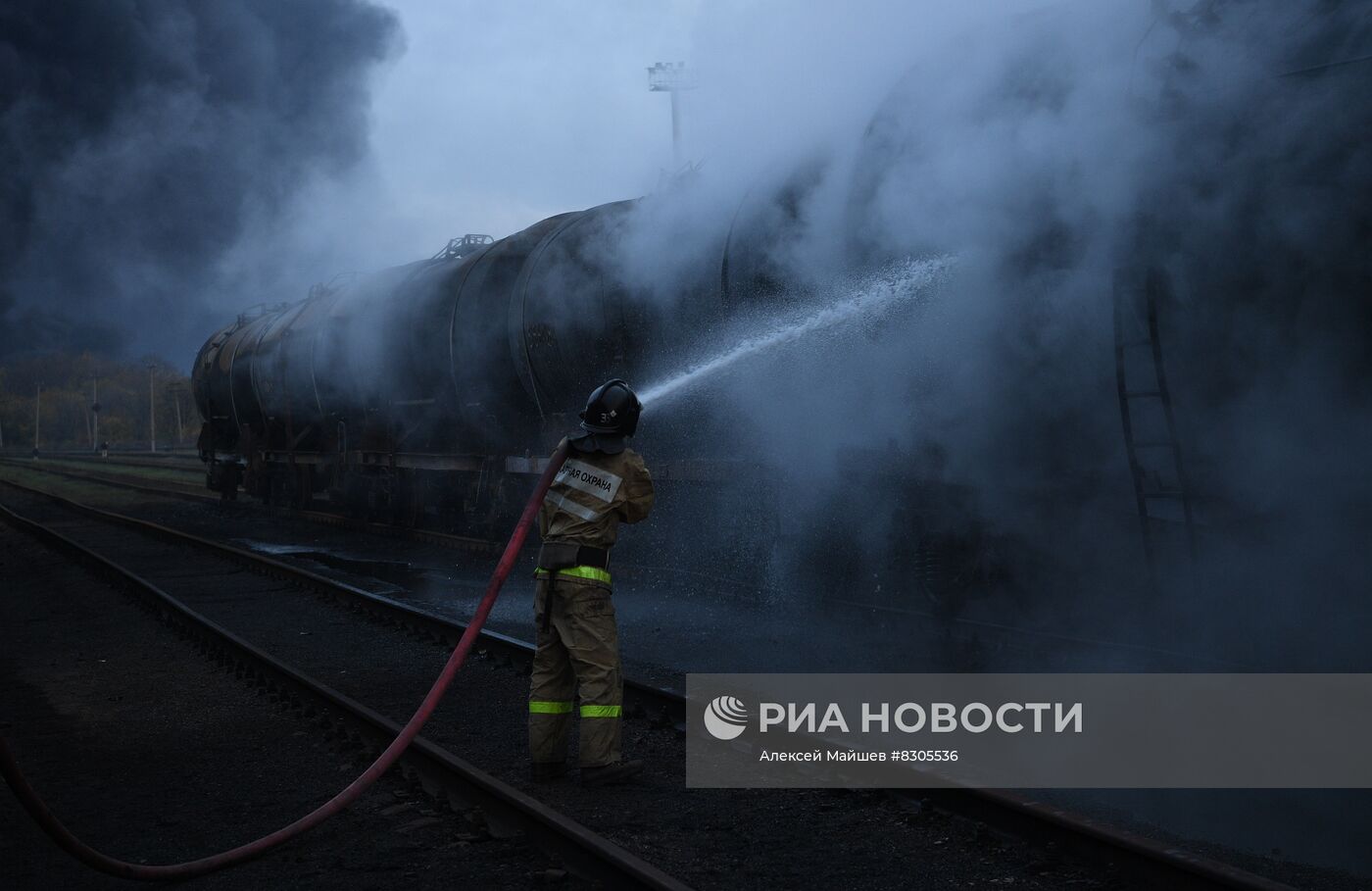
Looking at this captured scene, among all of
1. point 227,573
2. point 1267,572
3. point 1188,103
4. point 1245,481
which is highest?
point 1188,103

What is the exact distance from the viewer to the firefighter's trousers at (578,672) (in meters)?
4.74

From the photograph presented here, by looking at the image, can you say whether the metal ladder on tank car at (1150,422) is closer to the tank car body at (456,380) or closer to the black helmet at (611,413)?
the black helmet at (611,413)

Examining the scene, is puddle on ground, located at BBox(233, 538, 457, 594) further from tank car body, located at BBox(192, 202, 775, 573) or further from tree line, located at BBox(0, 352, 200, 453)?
tree line, located at BBox(0, 352, 200, 453)

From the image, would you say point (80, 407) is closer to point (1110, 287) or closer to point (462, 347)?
point (462, 347)

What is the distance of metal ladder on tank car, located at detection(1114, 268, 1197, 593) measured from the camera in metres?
5.29

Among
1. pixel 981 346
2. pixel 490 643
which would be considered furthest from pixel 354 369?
pixel 981 346

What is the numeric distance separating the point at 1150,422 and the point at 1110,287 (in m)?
0.67

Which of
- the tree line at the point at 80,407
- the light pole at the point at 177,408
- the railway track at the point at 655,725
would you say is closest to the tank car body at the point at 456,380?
the railway track at the point at 655,725

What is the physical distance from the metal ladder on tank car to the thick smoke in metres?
0.07

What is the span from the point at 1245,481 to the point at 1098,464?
770mm

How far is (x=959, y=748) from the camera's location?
5328mm

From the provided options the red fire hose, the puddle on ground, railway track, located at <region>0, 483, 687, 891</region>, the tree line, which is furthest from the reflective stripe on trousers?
the tree line

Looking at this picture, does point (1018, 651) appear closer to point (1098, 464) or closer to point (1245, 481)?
point (1098, 464)

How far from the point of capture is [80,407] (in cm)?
10950
